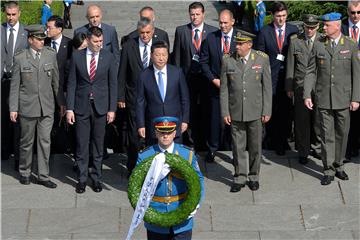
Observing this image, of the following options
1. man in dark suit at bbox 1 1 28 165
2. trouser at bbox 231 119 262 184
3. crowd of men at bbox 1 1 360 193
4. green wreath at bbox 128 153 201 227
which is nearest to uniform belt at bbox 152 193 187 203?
green wreath at bbox 128 153 201 227

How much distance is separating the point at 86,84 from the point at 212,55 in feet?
5.84

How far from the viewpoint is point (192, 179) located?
8633mm

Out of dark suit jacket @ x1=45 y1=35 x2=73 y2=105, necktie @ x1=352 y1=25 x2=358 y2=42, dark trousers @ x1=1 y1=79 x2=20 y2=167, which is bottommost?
dark trousers @ x1=1 y1=79 x2=20 y2=167

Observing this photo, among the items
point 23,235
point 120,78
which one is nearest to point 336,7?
point 120,78

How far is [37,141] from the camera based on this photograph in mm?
11797

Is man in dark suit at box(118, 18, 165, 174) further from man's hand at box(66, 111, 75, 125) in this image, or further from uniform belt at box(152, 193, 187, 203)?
uniform belt at box(152, 193, 187, 203)

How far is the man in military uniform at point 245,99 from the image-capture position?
1130cm

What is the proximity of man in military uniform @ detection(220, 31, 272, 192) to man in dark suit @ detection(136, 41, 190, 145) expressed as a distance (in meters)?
0.53

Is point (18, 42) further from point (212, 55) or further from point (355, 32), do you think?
point (355, 32)

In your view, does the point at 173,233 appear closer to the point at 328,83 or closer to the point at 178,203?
the point at 178,203

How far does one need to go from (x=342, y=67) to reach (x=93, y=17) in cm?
343

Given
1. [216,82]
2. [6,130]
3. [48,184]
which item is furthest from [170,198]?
[6,130]

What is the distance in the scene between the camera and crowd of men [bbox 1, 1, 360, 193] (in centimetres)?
1130

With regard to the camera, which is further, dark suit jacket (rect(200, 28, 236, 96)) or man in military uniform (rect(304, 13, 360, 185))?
dark suit jacket (rect(200, 28, 236, 96))
